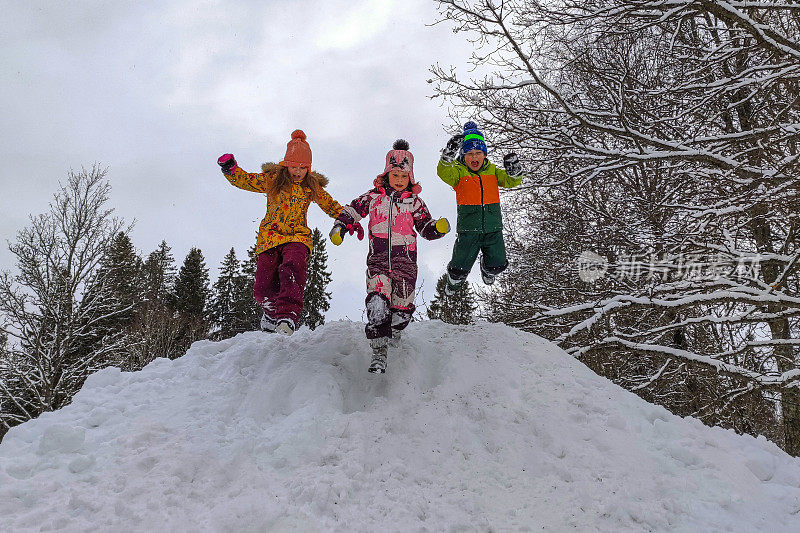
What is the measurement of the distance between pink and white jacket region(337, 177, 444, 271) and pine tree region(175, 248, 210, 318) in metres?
21.9

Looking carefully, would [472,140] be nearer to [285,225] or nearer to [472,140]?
[472,140]

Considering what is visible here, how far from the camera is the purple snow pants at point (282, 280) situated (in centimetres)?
427

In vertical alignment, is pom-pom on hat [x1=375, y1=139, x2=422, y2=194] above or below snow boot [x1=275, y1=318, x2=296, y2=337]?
above

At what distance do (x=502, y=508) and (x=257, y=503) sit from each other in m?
1.32

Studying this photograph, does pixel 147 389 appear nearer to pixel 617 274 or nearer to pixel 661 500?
pixel 661 500

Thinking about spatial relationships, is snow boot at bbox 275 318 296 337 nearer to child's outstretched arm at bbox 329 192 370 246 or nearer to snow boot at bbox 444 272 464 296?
child's outstretched arm at bbox 329 192 370 246

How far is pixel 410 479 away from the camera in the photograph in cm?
274

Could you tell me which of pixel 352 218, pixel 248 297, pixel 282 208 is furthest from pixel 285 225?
pixel 248 297

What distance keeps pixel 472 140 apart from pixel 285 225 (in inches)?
85.5

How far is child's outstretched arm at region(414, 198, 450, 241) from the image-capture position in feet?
14.7

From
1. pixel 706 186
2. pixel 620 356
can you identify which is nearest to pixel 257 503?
pixel 620 356

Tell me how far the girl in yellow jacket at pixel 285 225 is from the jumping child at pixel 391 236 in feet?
1.48

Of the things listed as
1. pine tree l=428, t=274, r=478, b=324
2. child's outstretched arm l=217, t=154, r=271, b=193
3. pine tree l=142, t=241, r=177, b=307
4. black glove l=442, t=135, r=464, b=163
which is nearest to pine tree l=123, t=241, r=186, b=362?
pine tree l=142, t=241, r=177, b=307

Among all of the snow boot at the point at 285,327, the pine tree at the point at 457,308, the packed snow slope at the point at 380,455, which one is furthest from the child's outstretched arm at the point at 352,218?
the pine tree at the point at 457,308
